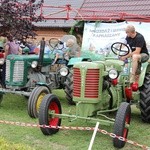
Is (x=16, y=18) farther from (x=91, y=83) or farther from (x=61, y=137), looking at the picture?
(x=61, y=137)

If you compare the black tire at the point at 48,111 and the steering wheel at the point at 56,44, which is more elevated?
the steering wheel at the point at 56,44

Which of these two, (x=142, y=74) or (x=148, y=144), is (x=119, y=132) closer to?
(x=148, y=144)

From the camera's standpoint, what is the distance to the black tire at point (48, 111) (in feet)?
21.1

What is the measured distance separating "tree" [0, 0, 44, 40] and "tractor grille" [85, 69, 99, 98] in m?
4.42

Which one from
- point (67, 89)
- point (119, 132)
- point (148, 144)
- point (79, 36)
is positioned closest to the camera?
point (119, 132)

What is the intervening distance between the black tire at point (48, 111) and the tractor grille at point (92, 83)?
0.62m

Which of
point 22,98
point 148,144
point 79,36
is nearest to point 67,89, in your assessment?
point 22,98

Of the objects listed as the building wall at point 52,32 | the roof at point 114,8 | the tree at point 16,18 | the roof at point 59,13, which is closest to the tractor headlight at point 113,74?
the tree at point 16,18

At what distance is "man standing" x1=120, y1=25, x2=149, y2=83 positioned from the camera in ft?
24.4

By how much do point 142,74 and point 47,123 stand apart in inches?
86.7

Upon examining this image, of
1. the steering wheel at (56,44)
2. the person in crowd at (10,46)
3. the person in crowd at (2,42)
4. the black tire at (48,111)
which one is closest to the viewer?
the black tire at (48,111)

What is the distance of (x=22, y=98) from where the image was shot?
1048 cm

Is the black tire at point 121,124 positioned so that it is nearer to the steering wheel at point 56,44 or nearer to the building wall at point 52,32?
the steering wheel at point 56,44

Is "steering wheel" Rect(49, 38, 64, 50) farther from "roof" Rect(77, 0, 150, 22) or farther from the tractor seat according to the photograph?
"roof" Rect(77, 0, 150, 22)
